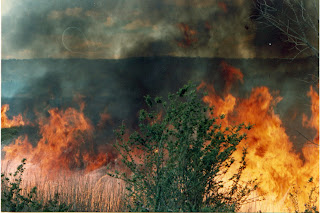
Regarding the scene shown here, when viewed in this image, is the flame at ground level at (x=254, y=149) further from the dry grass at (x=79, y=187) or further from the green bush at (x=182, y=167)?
the green bush at (x=182, y=167)

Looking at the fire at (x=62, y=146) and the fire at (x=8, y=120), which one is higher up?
the fire at (x=8, y=120)

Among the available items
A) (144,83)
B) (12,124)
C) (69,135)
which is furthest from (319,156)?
(12,124)

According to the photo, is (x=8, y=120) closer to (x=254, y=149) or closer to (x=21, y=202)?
(x=21, y=202)

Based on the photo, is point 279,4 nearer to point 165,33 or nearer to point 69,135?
point 165,33

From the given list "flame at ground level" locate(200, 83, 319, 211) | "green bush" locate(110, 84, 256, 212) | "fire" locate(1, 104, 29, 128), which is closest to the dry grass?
"fire" locate(1, 104, 29, 128)

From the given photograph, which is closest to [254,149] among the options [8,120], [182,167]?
[182,167]

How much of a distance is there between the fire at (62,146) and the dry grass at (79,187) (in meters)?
0.07

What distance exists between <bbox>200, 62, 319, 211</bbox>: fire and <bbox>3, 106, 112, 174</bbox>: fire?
1299mm

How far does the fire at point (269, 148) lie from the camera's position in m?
3.88

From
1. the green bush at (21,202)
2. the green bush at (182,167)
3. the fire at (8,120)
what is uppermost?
the fire at (8,120)

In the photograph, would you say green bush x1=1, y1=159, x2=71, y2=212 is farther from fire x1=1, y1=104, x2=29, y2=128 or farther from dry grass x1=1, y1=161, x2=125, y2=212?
fire x1=1, y1=104, x2=29, y2=128

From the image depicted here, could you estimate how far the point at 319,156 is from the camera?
3.90 m

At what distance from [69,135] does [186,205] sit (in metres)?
1.47

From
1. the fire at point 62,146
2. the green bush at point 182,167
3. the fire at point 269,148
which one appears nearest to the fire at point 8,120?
the fire at point 62,146
